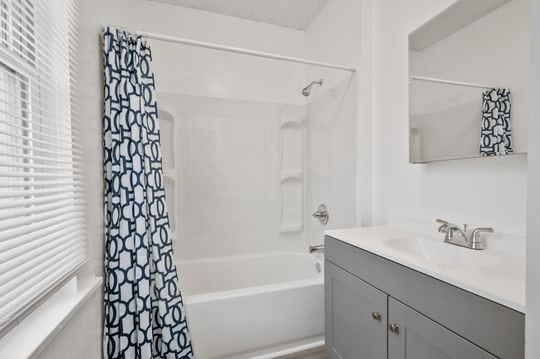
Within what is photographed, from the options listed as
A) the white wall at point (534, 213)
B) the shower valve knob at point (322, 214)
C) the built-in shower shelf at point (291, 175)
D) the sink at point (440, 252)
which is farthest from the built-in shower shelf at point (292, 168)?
the white wall at point (534, 213)

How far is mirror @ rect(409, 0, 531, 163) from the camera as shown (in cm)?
100

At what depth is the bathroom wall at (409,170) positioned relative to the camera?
108 cm

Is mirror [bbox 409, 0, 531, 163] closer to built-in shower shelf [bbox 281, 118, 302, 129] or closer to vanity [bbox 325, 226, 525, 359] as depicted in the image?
vanity [bbox 325, 226, 525, 359]

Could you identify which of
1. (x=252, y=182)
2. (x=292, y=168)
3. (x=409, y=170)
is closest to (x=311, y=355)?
(x=409, y=170)

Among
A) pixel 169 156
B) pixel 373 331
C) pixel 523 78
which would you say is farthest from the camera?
pixel 169 156

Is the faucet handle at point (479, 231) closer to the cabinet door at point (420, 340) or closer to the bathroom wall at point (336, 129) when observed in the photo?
the cabinet door at point (420, 340)

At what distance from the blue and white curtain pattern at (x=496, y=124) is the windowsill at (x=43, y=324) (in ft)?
5.49

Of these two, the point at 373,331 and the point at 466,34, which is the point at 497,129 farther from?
the point at 373,331

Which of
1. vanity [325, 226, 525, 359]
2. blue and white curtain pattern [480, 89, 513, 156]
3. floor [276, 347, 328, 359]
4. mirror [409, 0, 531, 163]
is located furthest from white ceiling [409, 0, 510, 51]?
floor [276, 347, 328, 359]

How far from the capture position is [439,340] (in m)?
Result: 0.83

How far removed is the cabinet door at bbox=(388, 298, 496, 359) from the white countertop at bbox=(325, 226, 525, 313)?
16 cm

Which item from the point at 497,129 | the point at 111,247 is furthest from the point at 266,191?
the point at 497,129

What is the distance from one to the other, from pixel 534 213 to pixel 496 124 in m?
0.91

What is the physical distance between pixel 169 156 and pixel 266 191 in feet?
3.05
